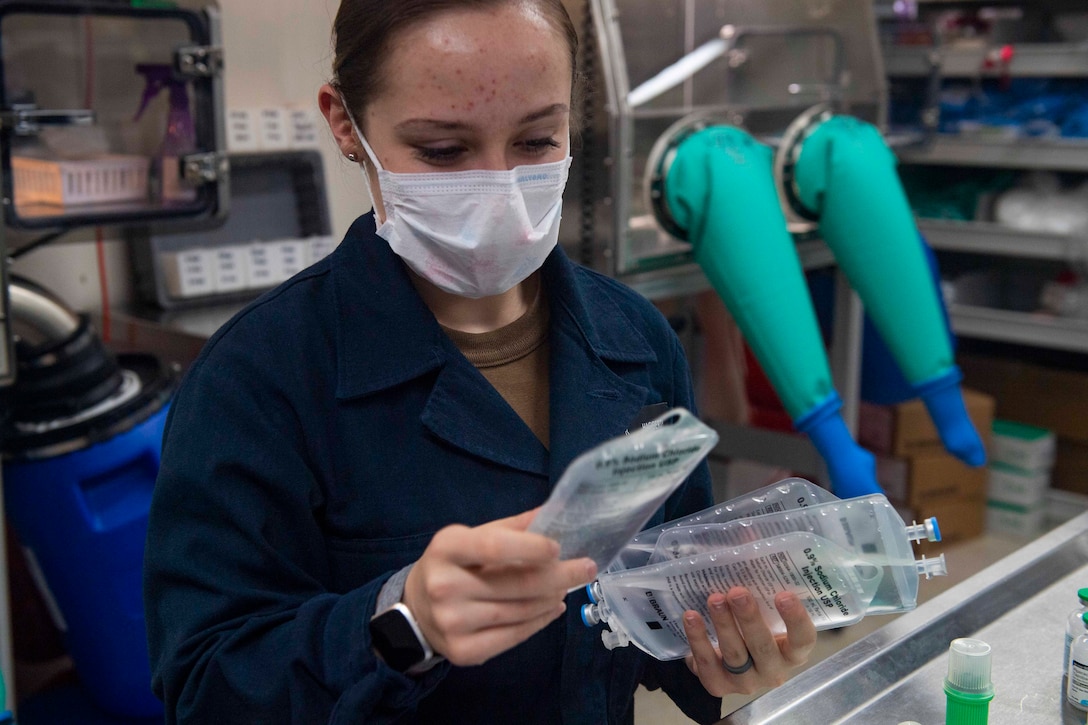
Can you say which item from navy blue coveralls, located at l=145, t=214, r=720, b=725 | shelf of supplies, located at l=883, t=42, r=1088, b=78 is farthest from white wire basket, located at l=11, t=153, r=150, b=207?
shelf of supplies, located at l=883, t=42, r=1088, b=78

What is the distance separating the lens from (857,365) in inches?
127

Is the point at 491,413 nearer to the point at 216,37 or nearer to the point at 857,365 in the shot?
the point at 216,37

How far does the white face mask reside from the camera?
3.50 ft

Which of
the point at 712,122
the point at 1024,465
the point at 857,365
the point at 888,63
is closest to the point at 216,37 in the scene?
the point at 712,122

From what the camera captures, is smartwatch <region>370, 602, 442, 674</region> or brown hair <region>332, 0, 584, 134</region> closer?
smartwatch <region>370, 602, 442, 674</region>

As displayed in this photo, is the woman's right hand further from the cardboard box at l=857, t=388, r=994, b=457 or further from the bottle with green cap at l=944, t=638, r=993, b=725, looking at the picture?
the cardboard box at l=857, t=388, r=994, b=457

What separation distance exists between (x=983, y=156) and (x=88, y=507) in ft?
10.3

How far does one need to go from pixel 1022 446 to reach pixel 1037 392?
270mm

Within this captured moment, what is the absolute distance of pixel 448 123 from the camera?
1.01m

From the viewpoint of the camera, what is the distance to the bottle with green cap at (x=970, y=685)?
1.00m

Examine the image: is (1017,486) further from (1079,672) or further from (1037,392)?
(1079,672)

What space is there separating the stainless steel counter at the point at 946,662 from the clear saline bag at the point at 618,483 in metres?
0.39

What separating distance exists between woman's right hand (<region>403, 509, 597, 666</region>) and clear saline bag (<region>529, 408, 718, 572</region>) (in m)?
0.02

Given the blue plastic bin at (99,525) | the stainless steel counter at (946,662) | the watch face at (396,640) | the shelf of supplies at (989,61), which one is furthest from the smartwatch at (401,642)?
the shelf of supplies at (989,61)
